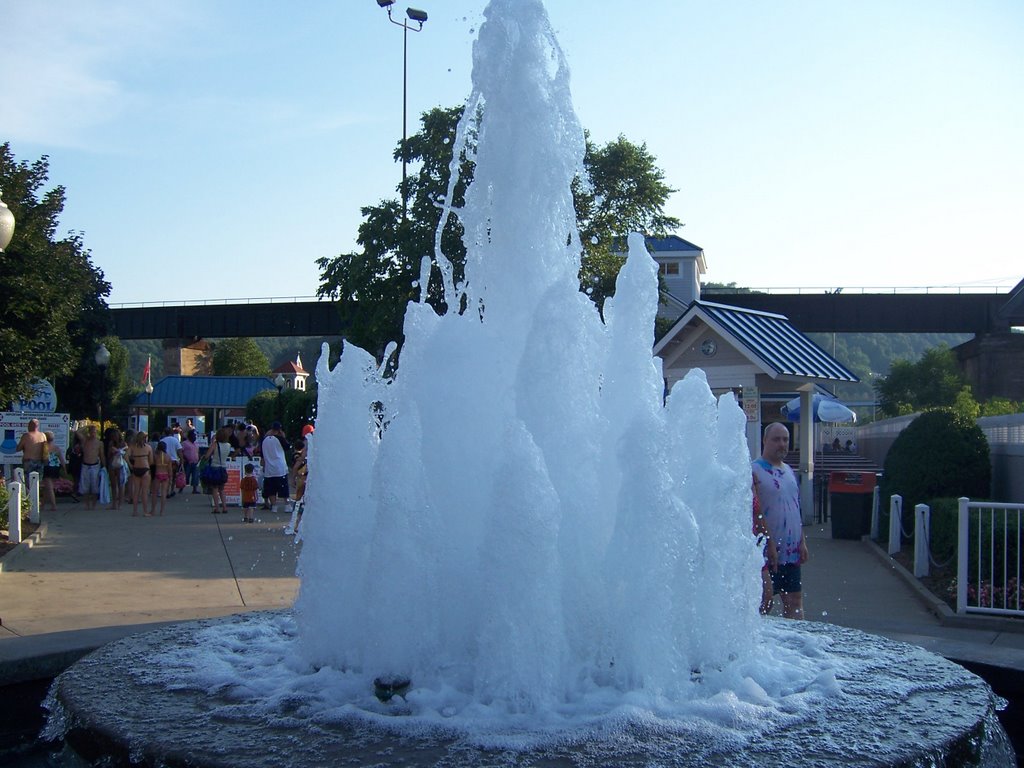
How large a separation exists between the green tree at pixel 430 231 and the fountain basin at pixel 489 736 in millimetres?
21918

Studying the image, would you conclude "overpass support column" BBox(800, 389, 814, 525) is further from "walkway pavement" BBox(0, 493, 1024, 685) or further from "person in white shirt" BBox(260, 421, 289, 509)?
"person in white shirt" BBox(260, 421, 289, 509)

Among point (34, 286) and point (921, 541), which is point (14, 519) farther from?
point (921, 541)

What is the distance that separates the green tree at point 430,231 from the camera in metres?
27.9

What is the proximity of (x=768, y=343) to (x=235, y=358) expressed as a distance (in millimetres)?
81048

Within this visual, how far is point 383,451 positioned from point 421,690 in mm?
1240

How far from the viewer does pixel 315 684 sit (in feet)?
16.0

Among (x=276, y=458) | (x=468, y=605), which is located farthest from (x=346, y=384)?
(x=276, y=458)

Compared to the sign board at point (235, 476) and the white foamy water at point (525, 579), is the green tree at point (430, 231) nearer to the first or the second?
the sign board at point (235, 476)

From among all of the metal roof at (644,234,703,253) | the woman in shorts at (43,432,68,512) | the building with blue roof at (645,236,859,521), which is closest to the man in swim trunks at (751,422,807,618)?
the building with blue roof at (645,236,859,521)

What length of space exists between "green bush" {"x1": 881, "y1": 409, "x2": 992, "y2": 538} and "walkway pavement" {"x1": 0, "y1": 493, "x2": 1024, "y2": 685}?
1207 mm

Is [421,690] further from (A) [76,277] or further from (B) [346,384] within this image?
(A) [76,277]

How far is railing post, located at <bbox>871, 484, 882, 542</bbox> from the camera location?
16.8m

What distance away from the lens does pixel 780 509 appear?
22.5 feet

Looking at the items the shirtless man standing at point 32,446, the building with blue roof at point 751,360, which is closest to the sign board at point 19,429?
the shirtless man standing at point 32,446
